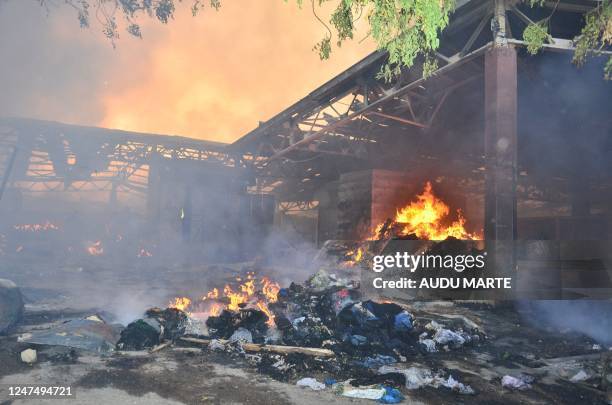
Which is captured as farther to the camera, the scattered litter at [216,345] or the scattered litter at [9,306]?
the scattered litter at [9,306]

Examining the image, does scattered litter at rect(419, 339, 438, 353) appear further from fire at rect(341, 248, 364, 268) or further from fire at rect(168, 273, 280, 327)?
fire at rect(341, 248, 364, 268)

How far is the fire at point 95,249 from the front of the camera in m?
19.4

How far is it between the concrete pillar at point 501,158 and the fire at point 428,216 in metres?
7.08

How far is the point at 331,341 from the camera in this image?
6.05m

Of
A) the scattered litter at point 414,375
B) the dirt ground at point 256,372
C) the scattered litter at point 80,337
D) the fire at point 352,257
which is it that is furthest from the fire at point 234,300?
the fire at point 352,257

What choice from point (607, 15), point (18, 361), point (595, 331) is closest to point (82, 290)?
point (18, 361)

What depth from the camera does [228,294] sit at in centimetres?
1021

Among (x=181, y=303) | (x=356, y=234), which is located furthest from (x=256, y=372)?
(x=356, y=234)

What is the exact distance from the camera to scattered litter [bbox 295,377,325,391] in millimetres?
4390

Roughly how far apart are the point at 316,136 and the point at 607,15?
Answer: 30.3ft

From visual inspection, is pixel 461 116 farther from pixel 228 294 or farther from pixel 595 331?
pixel 228 294

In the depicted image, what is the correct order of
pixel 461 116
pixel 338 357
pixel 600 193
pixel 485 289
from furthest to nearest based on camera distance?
pixel 600 193 → pixel 461 116 → pixel 485 289 → pixel 338 357

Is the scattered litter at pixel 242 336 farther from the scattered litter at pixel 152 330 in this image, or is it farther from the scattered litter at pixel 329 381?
the scattered litter at pixel 329 381

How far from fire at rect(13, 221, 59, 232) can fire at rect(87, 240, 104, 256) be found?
237 cm
